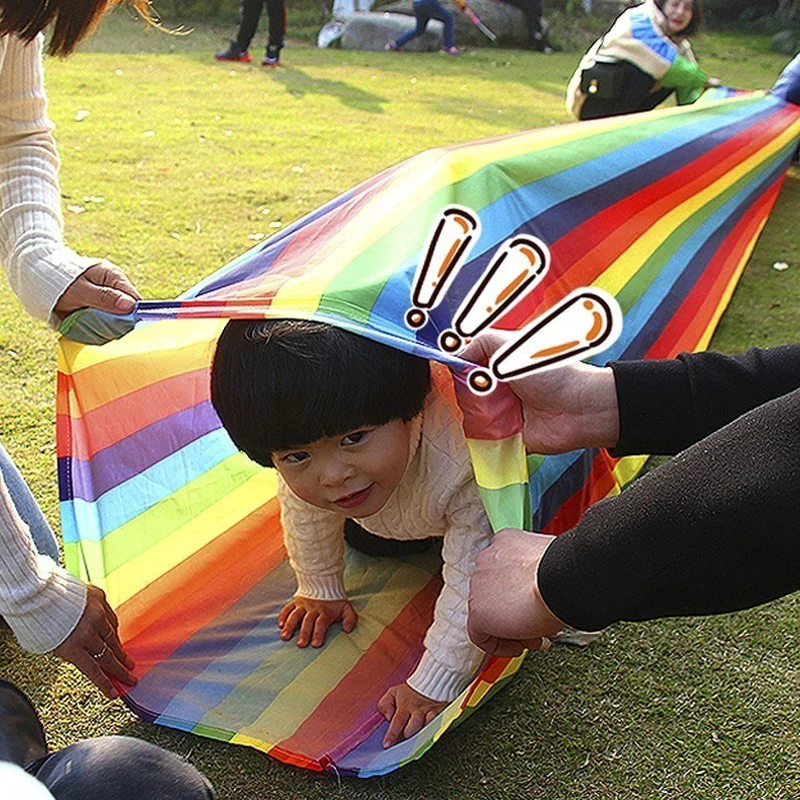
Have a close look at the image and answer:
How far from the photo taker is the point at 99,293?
57.4 inches

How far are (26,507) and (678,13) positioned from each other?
3484mm

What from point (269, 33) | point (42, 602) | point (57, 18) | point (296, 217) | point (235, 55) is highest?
point (57, 18)

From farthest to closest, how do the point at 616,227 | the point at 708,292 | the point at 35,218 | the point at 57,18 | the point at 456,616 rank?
1. the point at 708,292
2. the point at 616,227
3. the point at 35,218
4. the point at 456,616
5. the point at 57,18

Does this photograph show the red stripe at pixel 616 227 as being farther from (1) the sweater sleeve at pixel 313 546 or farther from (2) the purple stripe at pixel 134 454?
(2) the purple stripe at pixel 134 454

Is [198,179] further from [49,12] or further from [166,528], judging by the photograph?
[49,12]

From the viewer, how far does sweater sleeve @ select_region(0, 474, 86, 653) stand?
1.21 meters

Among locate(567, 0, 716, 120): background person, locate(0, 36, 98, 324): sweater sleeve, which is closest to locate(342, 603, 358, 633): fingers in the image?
locate(0, 36, 98, 324): sweater sleeve

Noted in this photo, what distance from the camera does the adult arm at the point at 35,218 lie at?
1.46 meters

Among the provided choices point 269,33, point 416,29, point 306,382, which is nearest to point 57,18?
point 306,382

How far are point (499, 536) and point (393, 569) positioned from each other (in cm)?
59

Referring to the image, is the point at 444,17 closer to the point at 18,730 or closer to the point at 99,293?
the point at 99,293

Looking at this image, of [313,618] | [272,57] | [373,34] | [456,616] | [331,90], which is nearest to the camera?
[456,616]

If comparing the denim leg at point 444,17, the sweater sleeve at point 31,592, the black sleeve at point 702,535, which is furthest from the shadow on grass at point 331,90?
the black sleeve at point 702,535

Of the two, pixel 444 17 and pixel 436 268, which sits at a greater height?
pixel 436 268
